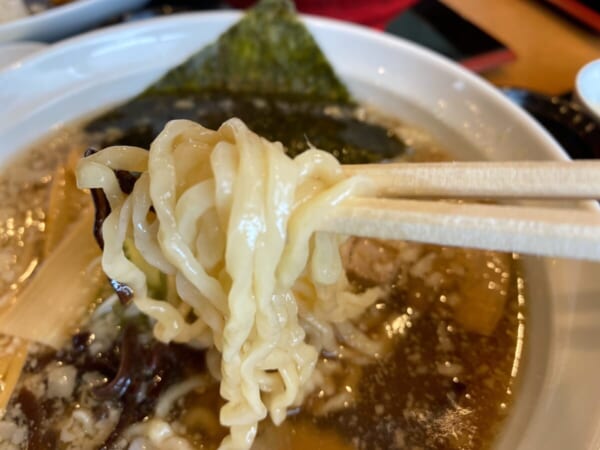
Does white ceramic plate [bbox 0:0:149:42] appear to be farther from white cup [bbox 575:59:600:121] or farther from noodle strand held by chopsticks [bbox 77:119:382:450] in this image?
white cup [bbox 575:59:600:121]

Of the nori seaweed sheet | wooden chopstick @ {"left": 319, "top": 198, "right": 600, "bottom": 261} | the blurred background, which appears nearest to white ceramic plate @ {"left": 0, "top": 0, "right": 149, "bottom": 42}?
the blurred background

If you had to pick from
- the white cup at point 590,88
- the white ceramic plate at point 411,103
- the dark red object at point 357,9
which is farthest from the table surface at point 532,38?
the white ceramic plate at point 411,103

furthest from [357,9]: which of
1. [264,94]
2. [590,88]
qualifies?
[590,88]

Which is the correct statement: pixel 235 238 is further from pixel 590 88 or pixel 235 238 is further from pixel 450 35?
pixel 450 35

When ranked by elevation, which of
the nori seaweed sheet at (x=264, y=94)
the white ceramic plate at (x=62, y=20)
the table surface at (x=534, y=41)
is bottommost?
the table surface at (x=534, y=41)

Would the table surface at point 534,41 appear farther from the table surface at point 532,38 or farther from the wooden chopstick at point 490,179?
the wooden chopstick at point 490,179

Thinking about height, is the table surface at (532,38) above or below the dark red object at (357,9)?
below
